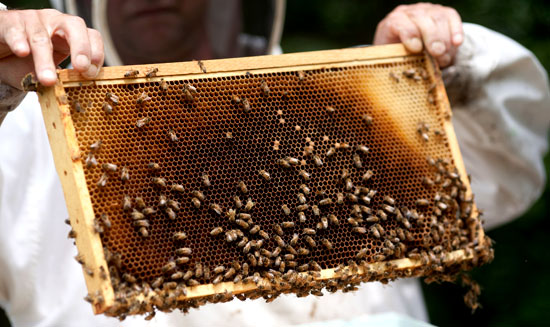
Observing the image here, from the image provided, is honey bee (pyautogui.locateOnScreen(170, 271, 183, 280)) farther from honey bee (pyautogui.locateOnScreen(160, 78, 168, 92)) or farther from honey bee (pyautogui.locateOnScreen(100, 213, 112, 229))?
honey bee (pyautogui.locateOnScreen(160, 78, 168, 92))

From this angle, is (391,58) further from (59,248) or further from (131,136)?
(59,248)

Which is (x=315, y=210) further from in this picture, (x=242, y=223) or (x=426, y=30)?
(x=426, y=30)

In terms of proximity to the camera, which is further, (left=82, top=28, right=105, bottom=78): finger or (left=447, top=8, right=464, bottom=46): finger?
(left=447, top=8, right=464, bottom=46): finger

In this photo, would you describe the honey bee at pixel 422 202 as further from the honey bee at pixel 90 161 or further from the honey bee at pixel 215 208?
the honey bee at pixel 90 161

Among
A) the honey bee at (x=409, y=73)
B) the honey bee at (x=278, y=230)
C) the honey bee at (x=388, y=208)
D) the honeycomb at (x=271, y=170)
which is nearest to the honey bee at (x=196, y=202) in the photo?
the honeycomb at (x=271, y=170)

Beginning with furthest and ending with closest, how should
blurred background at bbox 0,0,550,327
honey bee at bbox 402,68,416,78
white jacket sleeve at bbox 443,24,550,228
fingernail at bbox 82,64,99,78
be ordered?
blurred background at bbox 0,0,550,327 → white jacket sleeve at bbox 443,24,550,228 → honey bee at bbox 402,68,416,78 → fingernail at bbox 82,64,99,78

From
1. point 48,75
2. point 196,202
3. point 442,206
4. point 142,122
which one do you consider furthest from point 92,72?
point 442,206

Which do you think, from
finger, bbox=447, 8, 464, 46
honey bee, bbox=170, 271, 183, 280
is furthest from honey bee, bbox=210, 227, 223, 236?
finger, bbox=447, 8, 464, 46
